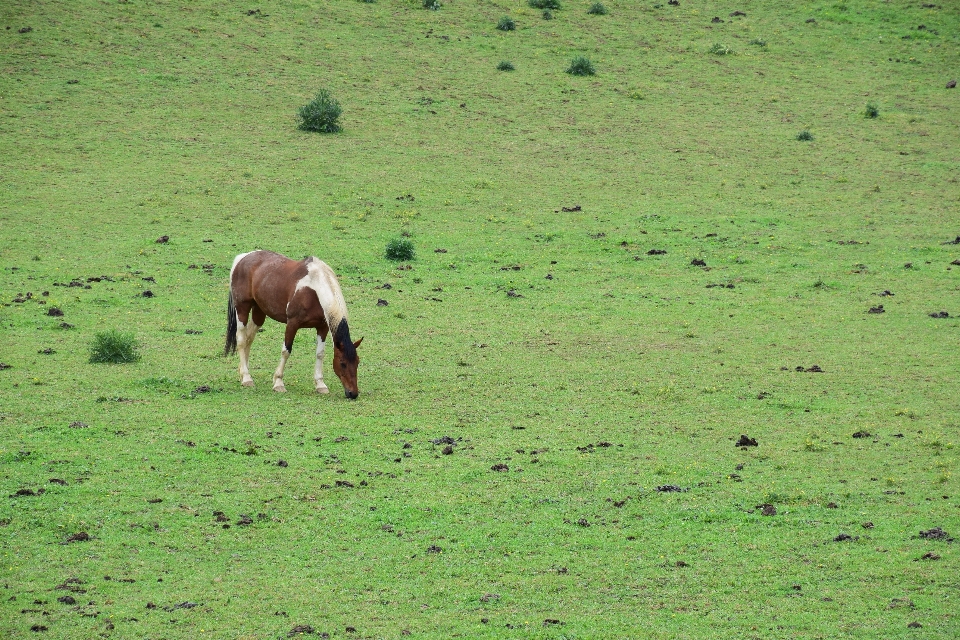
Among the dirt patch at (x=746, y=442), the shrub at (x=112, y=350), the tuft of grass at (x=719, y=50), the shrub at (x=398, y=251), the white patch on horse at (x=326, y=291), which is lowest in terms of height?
the shrub at (x=112, y=350)

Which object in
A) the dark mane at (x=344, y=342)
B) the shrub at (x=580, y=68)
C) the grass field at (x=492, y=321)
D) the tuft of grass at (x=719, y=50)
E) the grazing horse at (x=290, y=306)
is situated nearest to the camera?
the grass field at (x=492, y=321)

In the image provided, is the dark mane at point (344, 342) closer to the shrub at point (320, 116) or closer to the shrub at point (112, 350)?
the shrub at point (112, 350)

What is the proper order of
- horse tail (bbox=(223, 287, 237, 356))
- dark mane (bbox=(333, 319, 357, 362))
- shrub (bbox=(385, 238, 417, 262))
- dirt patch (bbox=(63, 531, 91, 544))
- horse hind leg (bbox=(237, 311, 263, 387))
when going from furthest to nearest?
shrub (bbox=(385, 238, 417, 262))
horse tail (bbox=(223, 287, 237, 356))
horse hind leg (bbox=(237, 311, 263, 387))
dark mane (bbox=(333, 319, 357, 362))
dirt patch (bbox=(63, 531, 91, 544))

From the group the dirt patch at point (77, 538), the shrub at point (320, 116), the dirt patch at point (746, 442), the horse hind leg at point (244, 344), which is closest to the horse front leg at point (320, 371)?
the horse hind leg at point (244, 344)

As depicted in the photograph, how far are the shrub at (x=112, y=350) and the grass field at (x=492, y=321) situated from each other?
15.7 inches

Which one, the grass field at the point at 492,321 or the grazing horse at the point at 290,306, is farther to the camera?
the grazing horse at the point at 290,306

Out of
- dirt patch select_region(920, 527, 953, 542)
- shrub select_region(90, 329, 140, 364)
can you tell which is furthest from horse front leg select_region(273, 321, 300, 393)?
dirt patch select_region(920, 527, 953, 542)

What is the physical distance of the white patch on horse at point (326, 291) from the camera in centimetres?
1516

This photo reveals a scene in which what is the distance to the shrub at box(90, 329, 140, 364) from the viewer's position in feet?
54.0

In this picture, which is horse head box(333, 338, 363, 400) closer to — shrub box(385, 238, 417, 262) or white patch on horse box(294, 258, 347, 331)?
white patch on horse box(294, 258, 347, 331)

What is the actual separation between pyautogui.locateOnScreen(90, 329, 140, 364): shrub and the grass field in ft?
1.31

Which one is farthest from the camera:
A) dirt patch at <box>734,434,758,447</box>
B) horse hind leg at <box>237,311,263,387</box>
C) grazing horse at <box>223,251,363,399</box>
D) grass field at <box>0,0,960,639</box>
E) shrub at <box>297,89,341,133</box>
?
shrub at <box>297,89,341,133</box>

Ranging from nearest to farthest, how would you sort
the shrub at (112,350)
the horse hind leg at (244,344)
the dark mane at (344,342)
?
the dark mane at (344,342), the horse hind leg at (244,344), the shrub at (112,350)

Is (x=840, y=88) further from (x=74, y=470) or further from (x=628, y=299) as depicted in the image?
(x=74, y=470)
